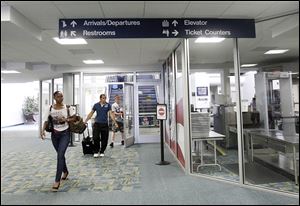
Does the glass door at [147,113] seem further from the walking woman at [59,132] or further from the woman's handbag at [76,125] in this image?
the walking woman at [59,132]

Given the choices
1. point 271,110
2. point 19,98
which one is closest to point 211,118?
point 271,110

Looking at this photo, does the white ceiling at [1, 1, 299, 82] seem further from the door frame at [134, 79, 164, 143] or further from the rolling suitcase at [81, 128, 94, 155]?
the rolling suitcase at [81, 128, 94, 155]

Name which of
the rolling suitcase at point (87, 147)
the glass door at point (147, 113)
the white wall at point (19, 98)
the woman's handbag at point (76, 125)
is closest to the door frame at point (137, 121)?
the glass door at point (147, 113)

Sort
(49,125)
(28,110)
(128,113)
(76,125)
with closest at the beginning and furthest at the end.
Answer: (49,125) < (76,125) < (128,113) < (28,110)

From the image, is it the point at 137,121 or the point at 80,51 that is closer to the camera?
the point at 80,51

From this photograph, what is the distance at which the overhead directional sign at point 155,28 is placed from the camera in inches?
149

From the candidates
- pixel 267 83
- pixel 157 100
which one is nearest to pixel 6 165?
pixel 157 100

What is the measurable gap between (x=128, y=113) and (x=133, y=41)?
3.09 meters

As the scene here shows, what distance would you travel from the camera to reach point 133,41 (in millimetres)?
5316

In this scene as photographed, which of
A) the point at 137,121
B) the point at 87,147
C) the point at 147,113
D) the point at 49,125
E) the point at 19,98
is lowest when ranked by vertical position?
the point at 87,147

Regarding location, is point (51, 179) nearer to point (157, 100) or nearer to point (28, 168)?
point (28, 168)

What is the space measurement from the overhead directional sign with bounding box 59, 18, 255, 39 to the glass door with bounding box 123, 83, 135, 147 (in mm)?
4091

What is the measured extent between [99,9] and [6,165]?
3812 mm

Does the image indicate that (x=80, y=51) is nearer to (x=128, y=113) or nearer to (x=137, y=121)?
(x=128, y=113)
